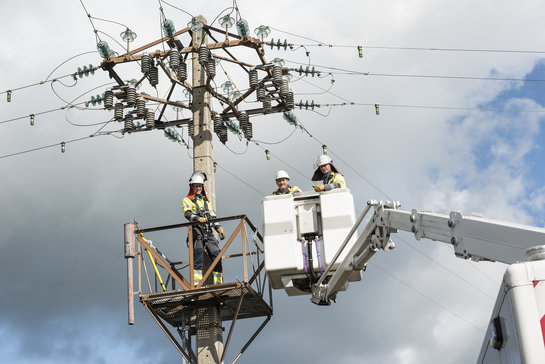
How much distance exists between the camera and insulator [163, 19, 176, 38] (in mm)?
16172

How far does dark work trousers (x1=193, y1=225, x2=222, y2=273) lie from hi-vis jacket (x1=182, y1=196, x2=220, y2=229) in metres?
0.16

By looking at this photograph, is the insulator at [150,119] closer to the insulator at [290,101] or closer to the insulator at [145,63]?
the insulator at [145,63]

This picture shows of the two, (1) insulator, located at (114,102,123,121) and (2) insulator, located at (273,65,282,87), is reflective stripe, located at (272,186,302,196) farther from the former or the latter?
(1) insulator, located at (114,102,123,121)

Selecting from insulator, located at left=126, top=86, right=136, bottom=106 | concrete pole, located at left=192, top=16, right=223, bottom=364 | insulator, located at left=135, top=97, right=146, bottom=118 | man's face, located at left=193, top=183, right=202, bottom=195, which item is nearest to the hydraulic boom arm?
concrete pole, located at left=192, top=16, right=223, bottom=364

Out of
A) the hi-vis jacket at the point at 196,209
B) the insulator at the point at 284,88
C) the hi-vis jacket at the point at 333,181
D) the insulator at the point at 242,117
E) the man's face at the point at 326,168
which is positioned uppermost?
the insulator at the point at 284,88

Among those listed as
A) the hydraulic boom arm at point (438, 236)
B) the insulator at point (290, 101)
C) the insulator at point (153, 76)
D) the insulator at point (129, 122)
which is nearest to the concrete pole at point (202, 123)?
the insulator at point (153, 76)

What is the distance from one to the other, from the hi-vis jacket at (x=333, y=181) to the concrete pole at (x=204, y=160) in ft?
9.25

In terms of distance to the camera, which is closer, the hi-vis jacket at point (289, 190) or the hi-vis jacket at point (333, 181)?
the hi-vis jacket at point (333, 181)

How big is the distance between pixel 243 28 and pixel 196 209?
4549 mm

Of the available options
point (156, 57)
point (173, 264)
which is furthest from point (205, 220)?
point (156, 57)

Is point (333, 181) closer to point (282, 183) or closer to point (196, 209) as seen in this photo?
point (282, 183)

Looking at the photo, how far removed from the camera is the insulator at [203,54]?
51.1 feet

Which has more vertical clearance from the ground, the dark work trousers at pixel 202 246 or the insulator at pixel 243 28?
the insulator at pixel 243 28

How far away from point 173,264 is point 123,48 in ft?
17.4
